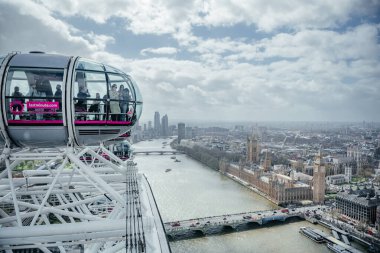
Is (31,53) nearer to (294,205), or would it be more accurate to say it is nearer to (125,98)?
(125,98)

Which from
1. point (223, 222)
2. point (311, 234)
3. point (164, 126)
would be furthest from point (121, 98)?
point (164, 126)

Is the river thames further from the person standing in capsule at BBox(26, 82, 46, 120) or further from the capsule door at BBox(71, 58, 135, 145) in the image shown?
the person standing in capsule at BBox(26, 82, 46, 120)

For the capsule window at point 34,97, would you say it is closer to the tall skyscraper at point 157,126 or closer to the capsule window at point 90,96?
the capsule window at point 90,96

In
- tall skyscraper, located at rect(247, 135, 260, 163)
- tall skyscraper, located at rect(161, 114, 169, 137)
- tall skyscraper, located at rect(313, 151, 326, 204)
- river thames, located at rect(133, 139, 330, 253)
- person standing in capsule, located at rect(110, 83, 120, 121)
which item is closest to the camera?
person standing in capsule, located at rect(110, 83, 120, 121)

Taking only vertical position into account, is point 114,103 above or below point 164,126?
above

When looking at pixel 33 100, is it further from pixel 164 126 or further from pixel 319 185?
pixel 164 126

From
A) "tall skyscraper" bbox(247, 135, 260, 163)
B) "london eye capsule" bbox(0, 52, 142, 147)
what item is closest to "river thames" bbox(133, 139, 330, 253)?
"tall skyscraper" bbox(247, 135, 260, 163)

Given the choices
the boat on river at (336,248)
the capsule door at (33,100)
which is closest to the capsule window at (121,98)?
the capsule door at (33,100)

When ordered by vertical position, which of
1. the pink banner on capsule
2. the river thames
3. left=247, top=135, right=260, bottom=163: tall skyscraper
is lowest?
the river thames
